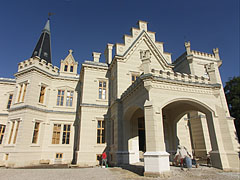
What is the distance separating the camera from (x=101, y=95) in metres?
18.1

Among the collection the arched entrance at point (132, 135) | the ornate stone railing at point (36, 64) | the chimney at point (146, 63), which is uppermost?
the ornate stone railing at point (36, 64)

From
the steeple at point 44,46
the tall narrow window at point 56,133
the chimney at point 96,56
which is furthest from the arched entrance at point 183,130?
the steeple at point 44,46

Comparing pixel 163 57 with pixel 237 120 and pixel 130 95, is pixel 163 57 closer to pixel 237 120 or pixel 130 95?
pixel 130 95

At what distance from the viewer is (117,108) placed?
14820 millimetres

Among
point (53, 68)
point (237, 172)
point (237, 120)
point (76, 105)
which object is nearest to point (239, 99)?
point (237, 120)

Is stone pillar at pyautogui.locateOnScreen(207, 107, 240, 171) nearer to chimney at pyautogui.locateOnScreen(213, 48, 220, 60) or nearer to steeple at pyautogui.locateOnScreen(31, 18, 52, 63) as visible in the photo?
chimney at pyautogui.locateOnScreen(213, 48, 220, 60)

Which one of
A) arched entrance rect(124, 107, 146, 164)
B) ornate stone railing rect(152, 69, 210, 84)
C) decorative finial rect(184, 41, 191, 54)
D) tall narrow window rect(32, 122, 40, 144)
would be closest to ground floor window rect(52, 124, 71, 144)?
tall narrow window rect(32, 122, 40, 144)

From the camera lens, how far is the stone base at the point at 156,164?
864cm

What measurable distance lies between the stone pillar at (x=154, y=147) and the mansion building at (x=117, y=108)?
0.06m

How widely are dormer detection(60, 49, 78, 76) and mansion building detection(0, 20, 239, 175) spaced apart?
0.13 m

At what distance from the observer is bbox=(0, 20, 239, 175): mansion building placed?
10.9 meters

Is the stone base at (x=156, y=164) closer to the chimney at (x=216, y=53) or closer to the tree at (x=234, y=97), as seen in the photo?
the chimney at (x=216, y=53)

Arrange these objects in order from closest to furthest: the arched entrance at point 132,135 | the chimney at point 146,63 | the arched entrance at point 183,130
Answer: the chimney at point 146,63, the arched entrance at point 132,135, the arched entrance at point 183,130

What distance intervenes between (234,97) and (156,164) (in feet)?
81.4
